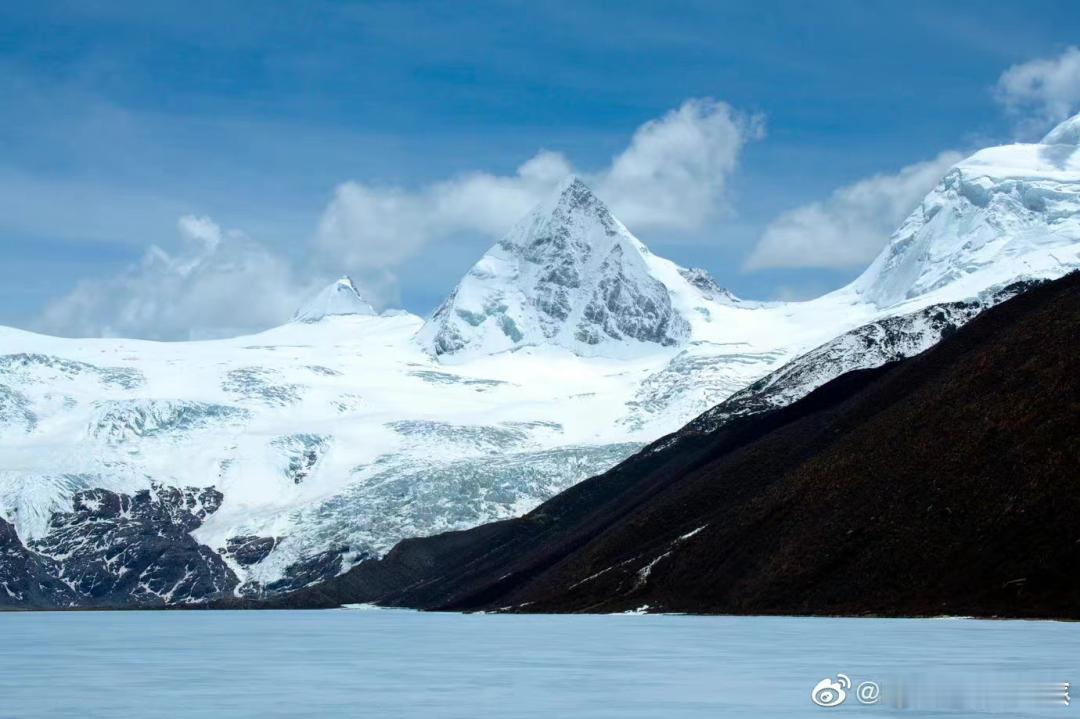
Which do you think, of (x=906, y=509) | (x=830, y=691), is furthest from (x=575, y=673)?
(x=906, y=509)

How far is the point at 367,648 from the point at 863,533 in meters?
51.6

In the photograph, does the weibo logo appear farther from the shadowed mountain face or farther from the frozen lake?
the shadowed mountain face

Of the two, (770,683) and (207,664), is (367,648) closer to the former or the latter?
(207,664)

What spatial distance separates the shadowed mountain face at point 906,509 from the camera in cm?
10500

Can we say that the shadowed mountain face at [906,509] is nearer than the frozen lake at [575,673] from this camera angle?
No

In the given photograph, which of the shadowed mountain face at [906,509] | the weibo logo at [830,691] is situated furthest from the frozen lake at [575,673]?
the shadowed mountain face at [906,509]

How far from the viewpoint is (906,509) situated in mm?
120625

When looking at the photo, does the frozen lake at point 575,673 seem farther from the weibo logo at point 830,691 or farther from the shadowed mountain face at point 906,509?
the shadowed mountain face at point 906,509

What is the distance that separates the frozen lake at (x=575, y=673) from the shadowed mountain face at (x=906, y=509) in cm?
1085

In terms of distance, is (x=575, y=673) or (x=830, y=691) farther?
(x=575, y=673)

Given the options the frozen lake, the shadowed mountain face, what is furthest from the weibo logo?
the shadowed mountain face

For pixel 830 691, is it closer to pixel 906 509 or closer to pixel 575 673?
pixel 575 673

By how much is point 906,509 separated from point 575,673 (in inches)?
2594

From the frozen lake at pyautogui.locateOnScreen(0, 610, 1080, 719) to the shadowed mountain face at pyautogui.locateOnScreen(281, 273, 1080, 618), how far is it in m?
10.8
